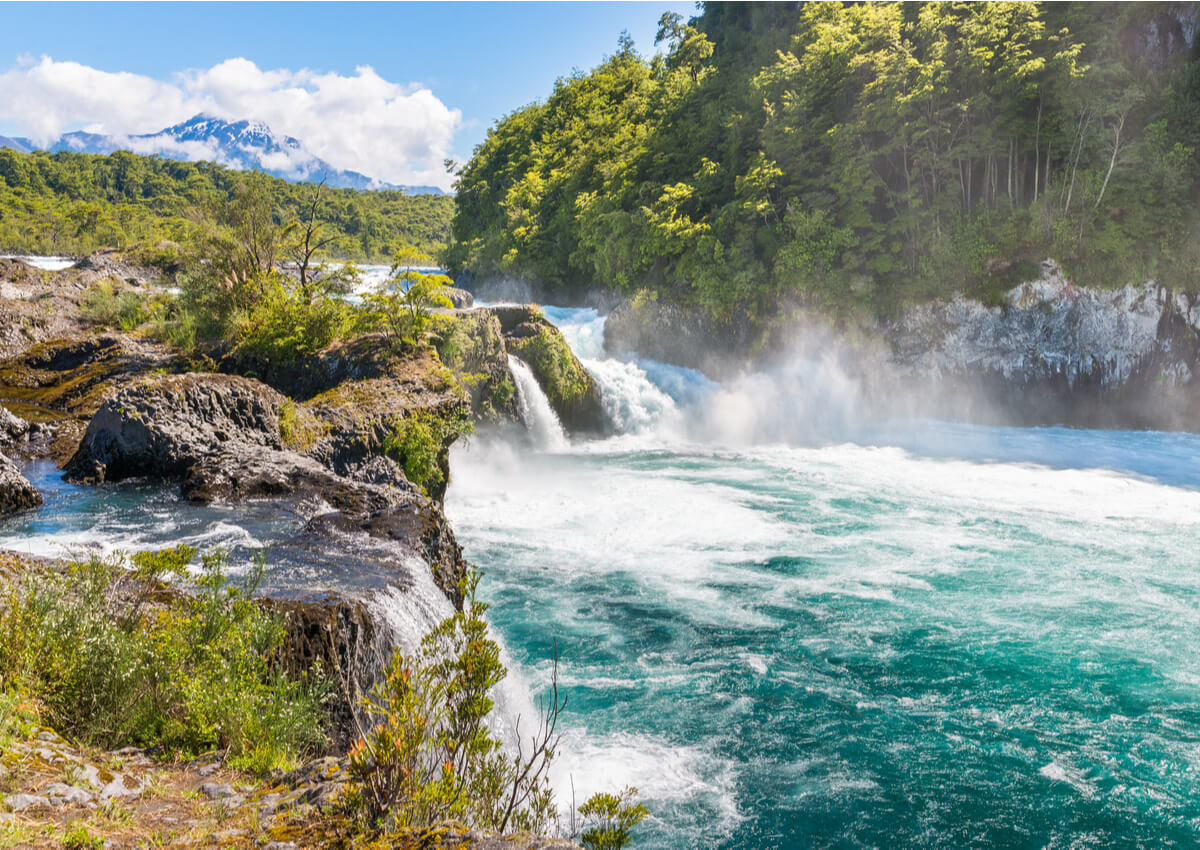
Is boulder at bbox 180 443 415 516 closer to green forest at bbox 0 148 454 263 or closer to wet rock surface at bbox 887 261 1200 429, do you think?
wet rock surface at bbox 887 261 1200 429

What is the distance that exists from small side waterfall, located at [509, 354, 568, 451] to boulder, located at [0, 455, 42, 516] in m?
11.0

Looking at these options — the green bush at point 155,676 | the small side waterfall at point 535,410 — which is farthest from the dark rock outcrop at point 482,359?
the green bush at point 155,676

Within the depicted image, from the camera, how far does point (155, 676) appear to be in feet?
12.2

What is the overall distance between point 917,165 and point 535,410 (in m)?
16.7

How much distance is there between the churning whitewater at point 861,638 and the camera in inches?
216

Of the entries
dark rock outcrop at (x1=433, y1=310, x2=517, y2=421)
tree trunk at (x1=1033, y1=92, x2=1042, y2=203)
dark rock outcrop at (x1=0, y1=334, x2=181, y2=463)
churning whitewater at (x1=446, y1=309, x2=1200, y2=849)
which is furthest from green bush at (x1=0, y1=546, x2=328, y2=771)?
tree trunk at (x1=1033, y1=92, x2=1042, y2=203)

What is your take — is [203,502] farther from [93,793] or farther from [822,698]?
[822,698]

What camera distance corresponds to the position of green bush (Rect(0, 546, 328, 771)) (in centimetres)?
350

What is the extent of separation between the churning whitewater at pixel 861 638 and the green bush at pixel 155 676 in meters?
2.69

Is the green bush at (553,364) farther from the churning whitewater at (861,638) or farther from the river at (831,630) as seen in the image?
the river at (831,630)

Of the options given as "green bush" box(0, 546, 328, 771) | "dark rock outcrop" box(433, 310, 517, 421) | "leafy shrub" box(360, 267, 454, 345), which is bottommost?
"green bush" box(0, 546, 328, 771)

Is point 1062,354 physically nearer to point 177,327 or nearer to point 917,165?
point 917,165

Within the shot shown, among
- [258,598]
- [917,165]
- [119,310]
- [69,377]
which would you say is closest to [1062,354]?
[917,165]

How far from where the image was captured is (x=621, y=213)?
27891 millimetres
